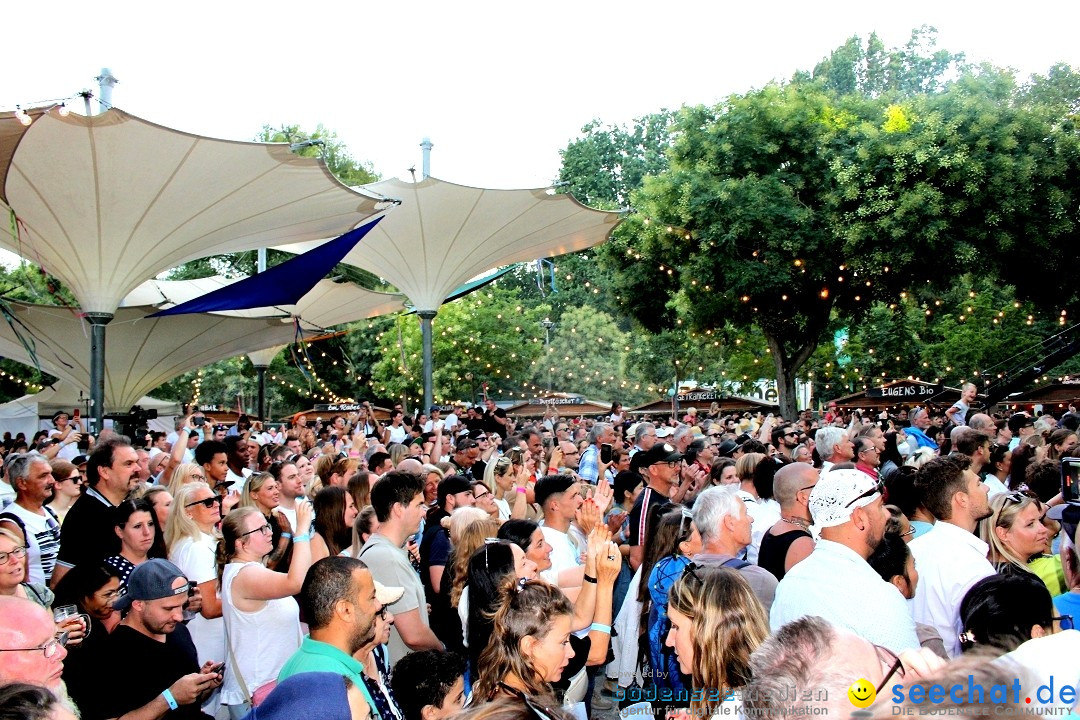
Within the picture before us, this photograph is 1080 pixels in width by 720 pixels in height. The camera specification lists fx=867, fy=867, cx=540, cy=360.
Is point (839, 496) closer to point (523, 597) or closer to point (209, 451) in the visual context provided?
point (523, 597)

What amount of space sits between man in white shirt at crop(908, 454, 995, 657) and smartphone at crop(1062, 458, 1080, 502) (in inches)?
35.1

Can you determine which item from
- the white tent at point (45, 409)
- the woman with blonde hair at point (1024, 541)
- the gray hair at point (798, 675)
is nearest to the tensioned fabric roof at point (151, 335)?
the white tent at point (45, 409)

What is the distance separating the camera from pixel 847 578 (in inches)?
139

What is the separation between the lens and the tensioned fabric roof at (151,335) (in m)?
21.9

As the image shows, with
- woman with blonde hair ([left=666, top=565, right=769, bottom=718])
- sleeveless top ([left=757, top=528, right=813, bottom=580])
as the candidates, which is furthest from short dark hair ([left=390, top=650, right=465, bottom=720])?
sleeveless top ([left=757, top=528, right=813, bottom=580])

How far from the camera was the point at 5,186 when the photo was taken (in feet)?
43.8

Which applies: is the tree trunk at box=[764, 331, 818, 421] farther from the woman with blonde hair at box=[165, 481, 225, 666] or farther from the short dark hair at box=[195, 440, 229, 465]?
the woman with blonde hair at box=[165, 481, 225, 666]

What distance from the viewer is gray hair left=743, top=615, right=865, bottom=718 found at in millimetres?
2109

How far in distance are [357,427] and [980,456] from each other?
11.2m

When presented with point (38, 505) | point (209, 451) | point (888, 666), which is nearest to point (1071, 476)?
point (888, 666)

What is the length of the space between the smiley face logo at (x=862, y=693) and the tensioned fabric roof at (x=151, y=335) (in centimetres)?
2189

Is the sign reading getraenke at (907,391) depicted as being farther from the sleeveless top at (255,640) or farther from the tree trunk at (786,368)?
the sleeveless top at (255,640)

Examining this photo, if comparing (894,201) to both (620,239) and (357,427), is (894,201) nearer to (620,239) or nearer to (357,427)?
(620,239)

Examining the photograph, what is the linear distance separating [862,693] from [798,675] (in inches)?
5.9
